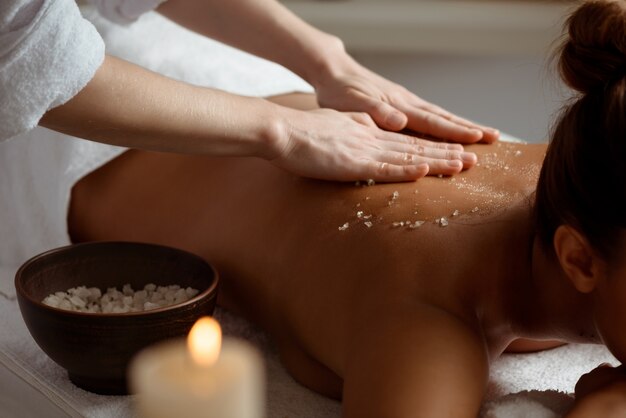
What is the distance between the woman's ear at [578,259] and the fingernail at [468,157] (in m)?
0.29

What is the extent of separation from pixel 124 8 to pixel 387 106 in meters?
0.50

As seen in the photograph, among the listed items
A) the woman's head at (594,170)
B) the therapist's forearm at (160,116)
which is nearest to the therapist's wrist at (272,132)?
the therapist's forearm at (160,116)

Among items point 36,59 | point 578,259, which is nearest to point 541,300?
point 578,259

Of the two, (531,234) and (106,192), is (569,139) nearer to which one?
(531,234)

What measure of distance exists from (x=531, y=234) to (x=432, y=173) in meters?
0.19

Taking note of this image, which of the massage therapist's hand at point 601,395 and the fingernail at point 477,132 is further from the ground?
the fingernail at point 477,132

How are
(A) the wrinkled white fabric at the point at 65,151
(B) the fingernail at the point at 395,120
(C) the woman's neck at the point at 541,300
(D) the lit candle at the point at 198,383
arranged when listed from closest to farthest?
(D) the lit candle at the point at 198,383 → (C) the woman's neck at the point at 541,300 → (B) the fingernail at the point at 395,120 → (A) the wrinkled white fabric at the point at 65,151

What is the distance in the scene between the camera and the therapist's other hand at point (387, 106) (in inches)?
55.4

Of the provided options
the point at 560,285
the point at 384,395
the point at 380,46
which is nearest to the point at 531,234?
the point at 560,285

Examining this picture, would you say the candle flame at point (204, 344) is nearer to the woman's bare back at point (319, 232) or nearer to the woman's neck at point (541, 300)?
the woman's bare back at point (319, 232)

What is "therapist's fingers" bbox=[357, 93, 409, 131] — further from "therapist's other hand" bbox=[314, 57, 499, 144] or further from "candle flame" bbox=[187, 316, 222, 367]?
"candle flame" bbox=[187, 316, 222, 367]

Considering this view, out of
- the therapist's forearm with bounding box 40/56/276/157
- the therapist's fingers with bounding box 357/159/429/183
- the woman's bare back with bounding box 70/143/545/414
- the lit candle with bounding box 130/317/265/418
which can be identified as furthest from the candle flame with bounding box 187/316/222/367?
the therapist's fingers with bounding box 357/159/429/183

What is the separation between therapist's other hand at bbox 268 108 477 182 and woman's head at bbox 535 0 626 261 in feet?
0.77

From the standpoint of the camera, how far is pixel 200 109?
119cm
